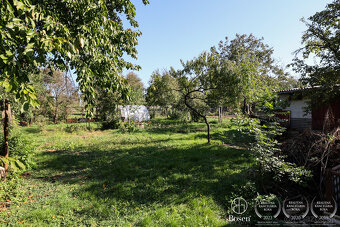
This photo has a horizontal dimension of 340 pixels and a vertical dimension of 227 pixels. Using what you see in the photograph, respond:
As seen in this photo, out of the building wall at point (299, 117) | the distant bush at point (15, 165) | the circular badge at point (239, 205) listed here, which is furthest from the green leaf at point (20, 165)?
the building wall at point (299, 117)

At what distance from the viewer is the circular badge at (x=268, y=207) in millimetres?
4172

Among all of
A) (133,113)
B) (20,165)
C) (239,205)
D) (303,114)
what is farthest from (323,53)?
(133,113)

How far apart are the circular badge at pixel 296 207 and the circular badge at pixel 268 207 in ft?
0.54

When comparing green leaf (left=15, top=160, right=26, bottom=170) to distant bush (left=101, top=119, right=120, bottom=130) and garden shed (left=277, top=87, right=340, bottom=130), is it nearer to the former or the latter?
distant bush (left=101, top=119, right=120, bottom=130)

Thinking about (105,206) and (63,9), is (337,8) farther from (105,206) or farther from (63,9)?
(105,206)

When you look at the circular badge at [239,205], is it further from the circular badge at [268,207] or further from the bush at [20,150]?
the bush at [20,150]

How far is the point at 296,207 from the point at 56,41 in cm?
636

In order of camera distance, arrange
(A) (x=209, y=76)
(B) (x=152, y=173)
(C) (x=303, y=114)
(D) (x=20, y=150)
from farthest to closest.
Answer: (C) (x=303, y=114) < (A) (x=209, y=76) < (D) (x=20, y=150) < (B) (x=152, y=173)

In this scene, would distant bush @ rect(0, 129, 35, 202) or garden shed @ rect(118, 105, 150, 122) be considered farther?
garden shed @ rect(118, 105, 150, 122)

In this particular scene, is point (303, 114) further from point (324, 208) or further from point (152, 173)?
point (152, 173)

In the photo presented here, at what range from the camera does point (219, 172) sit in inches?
252

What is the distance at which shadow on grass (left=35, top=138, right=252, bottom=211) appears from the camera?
499cm

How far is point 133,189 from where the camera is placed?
17.4 feet

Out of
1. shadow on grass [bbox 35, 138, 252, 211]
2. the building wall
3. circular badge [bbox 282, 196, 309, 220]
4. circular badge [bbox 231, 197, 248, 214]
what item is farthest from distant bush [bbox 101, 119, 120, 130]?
circular badge [bbox 282, 196, 309, 220]
